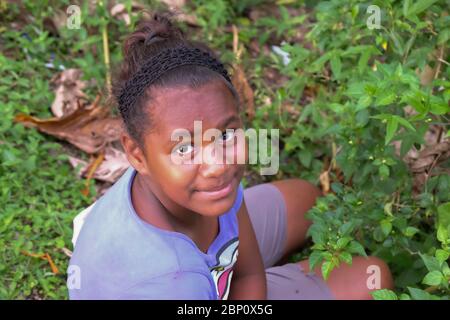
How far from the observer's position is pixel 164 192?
1945mm

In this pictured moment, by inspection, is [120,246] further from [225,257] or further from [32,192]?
[32,192]

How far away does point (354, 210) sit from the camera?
261cm

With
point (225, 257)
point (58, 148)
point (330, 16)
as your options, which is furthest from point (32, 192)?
point (330, 16)

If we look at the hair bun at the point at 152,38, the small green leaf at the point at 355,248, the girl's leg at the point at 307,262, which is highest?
the hair bun at the point at 152,38

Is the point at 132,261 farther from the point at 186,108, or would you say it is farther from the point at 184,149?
the point at 186,108

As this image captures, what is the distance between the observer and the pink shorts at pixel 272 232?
2.57 meters

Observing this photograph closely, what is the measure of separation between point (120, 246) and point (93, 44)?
212 centimetres

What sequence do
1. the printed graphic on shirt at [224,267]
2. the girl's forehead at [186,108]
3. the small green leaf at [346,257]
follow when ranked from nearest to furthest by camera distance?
1. the girl's forehead at [186,108]
2. the printed graphic on shirt at [224,267]
3. the small green leaf at [346,257]

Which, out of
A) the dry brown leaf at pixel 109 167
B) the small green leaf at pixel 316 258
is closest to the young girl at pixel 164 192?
the small green leaf at pixel 316 258

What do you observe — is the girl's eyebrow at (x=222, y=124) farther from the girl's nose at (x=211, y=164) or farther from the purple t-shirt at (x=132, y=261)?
the purple t-shirt at (x=132, y=261)

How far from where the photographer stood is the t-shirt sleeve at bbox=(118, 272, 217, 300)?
1897mm

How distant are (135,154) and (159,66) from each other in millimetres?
259

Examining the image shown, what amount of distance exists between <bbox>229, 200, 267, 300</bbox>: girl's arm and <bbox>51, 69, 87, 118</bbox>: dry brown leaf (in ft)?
4.59

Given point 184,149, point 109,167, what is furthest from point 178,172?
point 109,167
